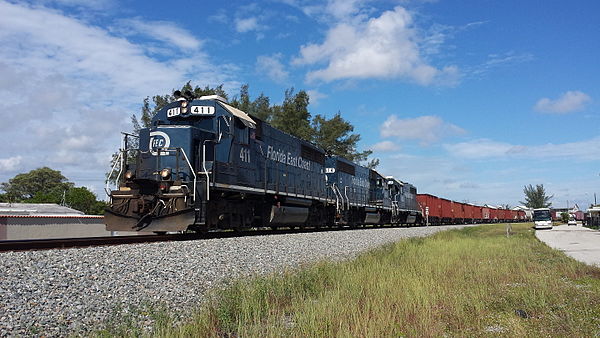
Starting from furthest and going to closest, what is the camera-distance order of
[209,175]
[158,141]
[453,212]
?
[453,212] < [158,141] < [209,175]

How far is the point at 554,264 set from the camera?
1142 centimetres

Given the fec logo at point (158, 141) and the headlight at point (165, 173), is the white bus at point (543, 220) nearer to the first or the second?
the fec logo at point (158, 141)

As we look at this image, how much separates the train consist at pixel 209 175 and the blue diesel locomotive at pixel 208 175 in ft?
0.08

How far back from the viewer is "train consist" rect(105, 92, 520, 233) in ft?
37.3

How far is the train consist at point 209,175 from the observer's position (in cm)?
1136

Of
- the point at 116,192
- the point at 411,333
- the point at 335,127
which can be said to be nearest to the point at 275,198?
the point at 116,192

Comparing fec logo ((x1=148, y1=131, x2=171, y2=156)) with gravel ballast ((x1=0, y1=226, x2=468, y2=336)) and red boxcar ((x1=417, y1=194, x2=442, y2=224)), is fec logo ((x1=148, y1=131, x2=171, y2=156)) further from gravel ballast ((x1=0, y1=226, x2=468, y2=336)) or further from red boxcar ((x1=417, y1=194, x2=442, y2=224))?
red boxcar ((x1=417, y1=194, x2=442, y2=224))

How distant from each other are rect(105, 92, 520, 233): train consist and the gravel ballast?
1794mm

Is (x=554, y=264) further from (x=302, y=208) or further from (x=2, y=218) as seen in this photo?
(x=2, y=218)

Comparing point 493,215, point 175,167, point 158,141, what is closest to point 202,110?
point 158,141

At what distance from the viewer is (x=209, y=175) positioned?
12344 millimetres

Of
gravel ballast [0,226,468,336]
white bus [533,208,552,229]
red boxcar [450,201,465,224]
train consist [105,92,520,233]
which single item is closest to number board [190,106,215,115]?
train consist [105,92,520,233]

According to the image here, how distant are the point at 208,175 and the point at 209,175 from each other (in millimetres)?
465

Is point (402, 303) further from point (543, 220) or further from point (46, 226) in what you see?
point (543, 220)
